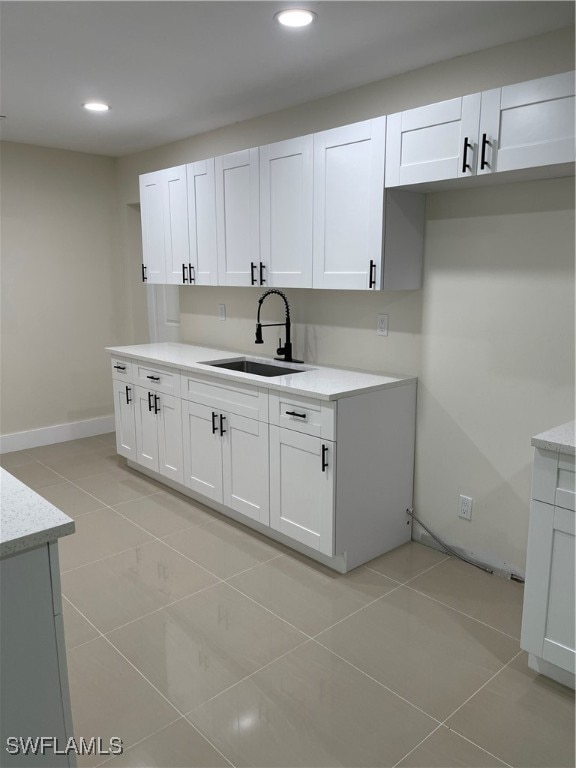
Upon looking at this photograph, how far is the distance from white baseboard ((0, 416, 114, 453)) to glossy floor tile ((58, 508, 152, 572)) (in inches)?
66.6

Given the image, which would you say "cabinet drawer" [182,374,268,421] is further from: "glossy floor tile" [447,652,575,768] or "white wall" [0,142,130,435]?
"white wall" [0,142,130,435]

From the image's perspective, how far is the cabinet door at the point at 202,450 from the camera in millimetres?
3402

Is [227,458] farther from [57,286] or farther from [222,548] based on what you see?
[57,286]

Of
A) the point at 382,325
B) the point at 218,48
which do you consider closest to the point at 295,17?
the point at 218,48

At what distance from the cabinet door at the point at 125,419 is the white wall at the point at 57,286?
1095 mm

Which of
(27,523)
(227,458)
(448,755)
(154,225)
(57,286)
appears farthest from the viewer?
(57,286)

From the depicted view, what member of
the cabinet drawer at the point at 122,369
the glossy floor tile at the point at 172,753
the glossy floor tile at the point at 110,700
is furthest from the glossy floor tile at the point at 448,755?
the cabinet drawer at the point at 122,369

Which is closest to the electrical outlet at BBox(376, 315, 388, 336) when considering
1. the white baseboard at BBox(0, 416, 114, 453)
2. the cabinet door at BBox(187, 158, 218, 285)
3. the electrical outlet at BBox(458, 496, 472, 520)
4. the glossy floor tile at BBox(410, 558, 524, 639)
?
the electrical outlet at BBox(458, 496, 472, 520)

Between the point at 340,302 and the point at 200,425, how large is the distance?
1.14 meters

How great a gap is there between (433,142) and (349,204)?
0.50m

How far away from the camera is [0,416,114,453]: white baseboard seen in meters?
4.83

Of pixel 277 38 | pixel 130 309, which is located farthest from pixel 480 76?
pixel 130 309

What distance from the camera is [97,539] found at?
323 centimetres

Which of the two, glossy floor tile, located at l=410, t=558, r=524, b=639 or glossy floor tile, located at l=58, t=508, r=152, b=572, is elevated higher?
glossy floor tile, located at l=58, t=508, r=152, b=572
